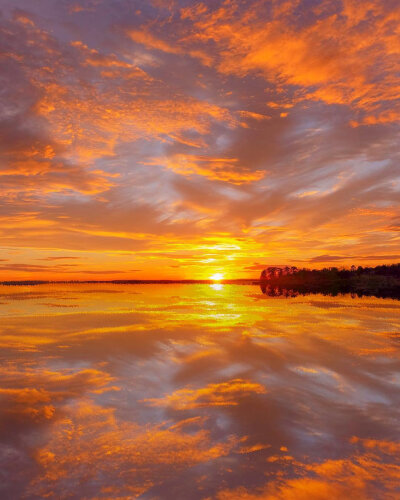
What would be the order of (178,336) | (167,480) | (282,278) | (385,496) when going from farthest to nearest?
(282,278), (178,336), (167,480), (385,496)

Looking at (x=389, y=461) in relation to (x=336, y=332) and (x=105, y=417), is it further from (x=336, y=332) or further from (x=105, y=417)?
(x=336, y=332)

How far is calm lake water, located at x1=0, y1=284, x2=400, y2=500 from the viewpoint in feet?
18.0

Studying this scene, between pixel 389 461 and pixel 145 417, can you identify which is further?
pixel 145 417

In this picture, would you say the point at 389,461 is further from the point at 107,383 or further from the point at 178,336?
the point at 178,336

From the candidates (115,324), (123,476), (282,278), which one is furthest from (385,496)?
(282,278)

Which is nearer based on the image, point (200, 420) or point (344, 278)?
point (200, 420)

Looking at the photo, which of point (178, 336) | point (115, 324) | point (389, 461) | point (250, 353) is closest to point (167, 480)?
point (389, 461)

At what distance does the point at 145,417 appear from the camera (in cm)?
809

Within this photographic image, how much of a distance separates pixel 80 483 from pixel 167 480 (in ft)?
4.25

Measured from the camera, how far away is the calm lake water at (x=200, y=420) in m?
5.48

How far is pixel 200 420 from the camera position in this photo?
785 cm

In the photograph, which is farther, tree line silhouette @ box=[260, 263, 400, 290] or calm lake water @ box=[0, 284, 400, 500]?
tree line silhouette @ box=[260, 263, 400, 290]

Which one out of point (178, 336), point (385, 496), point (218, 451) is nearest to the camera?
point (385, 496)

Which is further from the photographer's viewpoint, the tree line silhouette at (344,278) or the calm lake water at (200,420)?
the tree line silhouette at (344,278)
